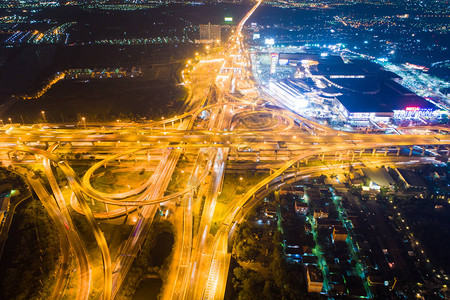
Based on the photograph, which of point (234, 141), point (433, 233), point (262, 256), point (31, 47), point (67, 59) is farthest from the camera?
point (31, 47)

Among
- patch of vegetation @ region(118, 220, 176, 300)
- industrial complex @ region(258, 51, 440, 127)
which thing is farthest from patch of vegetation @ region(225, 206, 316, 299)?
industrial complex @ region(258, 51, 440, 127)

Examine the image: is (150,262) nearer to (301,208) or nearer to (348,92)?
(301,208)

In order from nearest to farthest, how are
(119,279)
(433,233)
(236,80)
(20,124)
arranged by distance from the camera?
(119,279) → (433,233) → (20,124) → (236,80)

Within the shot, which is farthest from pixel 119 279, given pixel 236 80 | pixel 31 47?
pixel 31 47

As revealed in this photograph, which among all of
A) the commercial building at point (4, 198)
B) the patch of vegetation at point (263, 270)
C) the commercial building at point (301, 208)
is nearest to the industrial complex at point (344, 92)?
the commercial building at point (301, 208)

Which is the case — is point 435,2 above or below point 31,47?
above

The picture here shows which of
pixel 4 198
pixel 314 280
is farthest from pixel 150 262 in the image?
pixel 4 198

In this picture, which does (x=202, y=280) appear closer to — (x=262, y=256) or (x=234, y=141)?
(x=262, y=256)

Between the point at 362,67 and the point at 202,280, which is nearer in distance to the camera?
the point at 202,280
